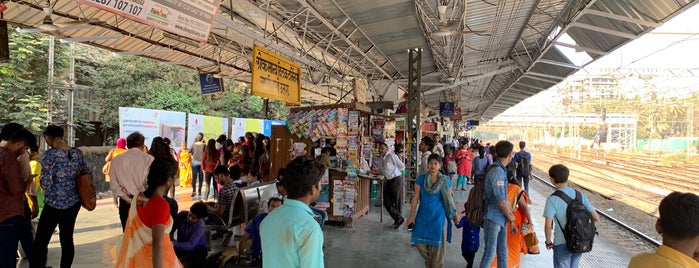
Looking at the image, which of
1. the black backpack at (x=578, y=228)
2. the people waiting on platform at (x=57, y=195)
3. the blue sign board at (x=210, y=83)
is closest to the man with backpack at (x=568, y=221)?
the black backpack at (x=578, y=228)

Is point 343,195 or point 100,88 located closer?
point 343,195

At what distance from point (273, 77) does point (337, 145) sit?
1.46 m

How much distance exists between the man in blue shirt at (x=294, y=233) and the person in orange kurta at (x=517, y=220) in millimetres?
3205

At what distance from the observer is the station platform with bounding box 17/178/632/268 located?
220 inches

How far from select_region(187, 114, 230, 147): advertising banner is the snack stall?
6.30 m

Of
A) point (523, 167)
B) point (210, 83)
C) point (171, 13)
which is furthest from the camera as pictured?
point (210, 83)

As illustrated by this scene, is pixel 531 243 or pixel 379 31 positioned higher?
pixel 379 31

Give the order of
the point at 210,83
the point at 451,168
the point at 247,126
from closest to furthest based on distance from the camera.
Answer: the point at 451,168 → the point at 210,83 → the point at 247,126

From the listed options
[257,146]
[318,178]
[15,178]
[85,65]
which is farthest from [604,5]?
[85,65]

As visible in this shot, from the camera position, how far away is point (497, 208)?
446 cm

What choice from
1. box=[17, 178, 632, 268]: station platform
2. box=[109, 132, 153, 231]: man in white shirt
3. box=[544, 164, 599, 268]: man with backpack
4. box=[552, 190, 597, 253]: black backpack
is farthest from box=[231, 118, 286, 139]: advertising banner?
box=[552, 190, 597, 253]: black backpack

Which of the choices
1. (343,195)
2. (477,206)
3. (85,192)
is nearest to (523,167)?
(343,195)

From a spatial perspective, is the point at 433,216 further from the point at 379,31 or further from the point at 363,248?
the point at 379,31

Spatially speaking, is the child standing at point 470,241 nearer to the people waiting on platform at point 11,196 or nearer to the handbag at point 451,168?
the people waiting on platform at point 11,196
